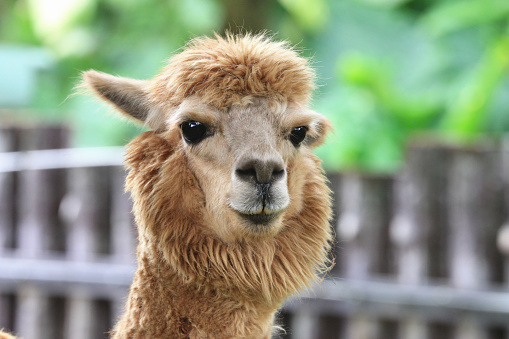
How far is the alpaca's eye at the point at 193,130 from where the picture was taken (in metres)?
2.05

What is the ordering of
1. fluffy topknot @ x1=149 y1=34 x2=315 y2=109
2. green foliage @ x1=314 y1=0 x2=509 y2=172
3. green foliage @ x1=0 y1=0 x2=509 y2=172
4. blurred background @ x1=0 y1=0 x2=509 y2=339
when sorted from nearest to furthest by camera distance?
fluffy topknot @ x1=149 y1=34 x2=315 y2=109
blurred background @ x1=0 y1=0 x2=509 y2=339
green foliage @ x1=314 y1=0 x2=509 y2=172
green foliage @ x1=0 y1=0 x2=509 y2=172

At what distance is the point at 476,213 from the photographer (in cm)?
492

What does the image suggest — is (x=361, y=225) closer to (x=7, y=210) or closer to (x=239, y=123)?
(x=7, y=210)

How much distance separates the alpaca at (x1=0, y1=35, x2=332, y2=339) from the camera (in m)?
1.96

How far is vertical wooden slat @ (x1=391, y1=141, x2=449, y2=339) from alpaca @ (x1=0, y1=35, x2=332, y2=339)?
3009 millimetres

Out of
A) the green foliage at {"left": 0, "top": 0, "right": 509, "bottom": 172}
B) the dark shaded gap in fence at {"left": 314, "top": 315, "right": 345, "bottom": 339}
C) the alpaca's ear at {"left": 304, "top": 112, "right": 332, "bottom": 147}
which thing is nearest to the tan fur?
the alpaca's ear at {"left": 304, "top": 112, "right": 332, "bottom": 147}

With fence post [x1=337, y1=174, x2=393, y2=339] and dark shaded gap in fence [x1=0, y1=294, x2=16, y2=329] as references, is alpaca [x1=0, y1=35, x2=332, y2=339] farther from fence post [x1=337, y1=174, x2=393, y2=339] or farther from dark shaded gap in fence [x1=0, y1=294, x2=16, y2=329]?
dark shaded gap in fence [x1=0, y1=294, x2=16, y2=329]

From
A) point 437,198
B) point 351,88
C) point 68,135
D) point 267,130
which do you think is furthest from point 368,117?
point 267,130

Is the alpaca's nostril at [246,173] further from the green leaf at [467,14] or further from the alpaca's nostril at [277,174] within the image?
the green leaf at [467,14]

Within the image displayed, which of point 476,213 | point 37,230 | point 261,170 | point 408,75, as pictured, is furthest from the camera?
point 408,75

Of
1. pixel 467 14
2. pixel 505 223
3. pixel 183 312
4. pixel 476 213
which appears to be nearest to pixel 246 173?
pixel 183 312

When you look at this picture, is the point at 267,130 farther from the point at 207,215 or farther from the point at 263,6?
the point at 263,6

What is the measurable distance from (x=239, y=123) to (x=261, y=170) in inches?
7.6

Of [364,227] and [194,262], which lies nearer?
[194,262]
